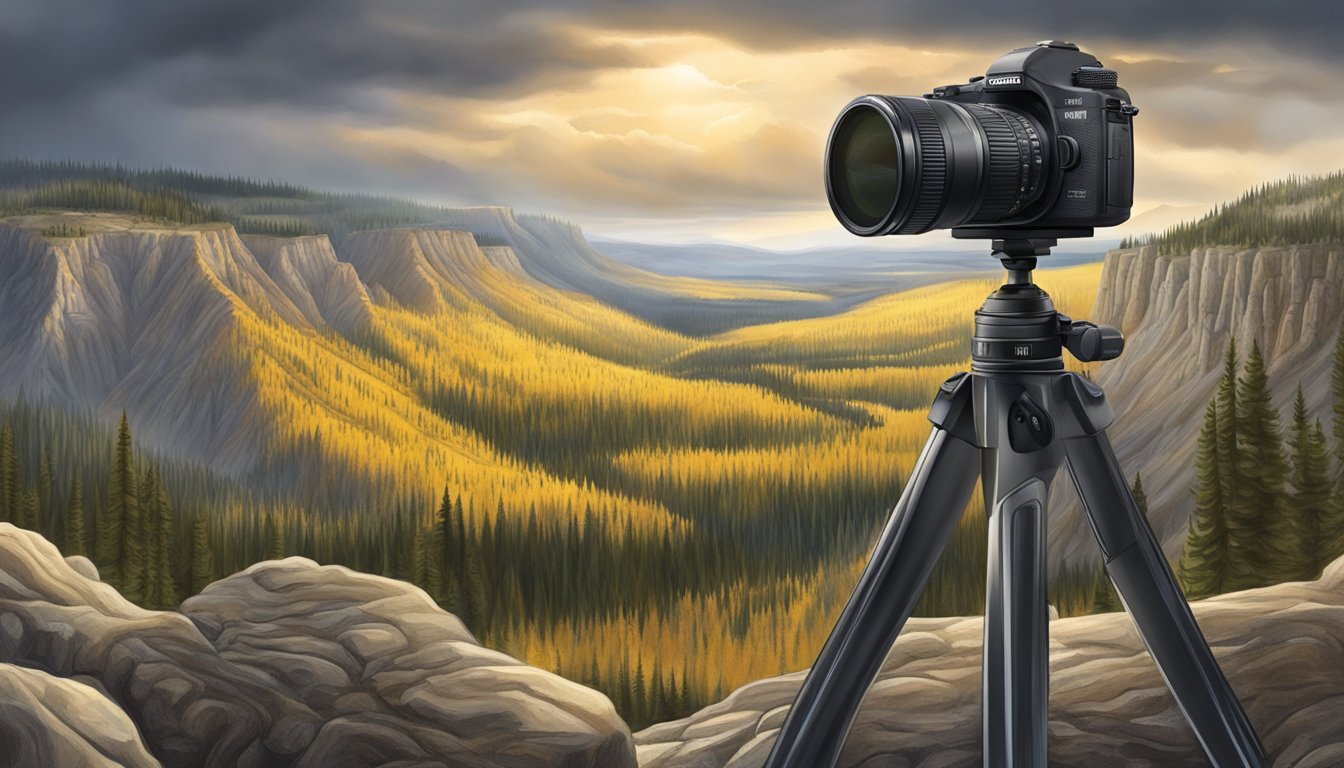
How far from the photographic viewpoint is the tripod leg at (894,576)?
157cm

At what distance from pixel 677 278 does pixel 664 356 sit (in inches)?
7.4

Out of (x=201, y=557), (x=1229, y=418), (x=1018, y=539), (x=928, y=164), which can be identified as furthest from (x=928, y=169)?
(x=201, y=557)

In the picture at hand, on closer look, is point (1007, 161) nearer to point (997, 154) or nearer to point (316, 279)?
point (997, 154)

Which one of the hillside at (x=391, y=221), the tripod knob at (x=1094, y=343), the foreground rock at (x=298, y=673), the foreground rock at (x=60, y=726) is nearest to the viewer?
the tripod knob at (x=1094, y=343)

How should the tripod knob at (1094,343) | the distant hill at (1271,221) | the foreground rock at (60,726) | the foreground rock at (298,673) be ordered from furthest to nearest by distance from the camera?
the distant hill at (1271,221), the foreground rock at (298,673), the foreground rock at (60,726), the tripod knob at (1094,343)

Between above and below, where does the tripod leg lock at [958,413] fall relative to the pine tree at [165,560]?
above

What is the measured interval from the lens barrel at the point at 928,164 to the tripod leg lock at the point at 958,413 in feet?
0.75

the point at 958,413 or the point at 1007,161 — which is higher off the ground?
the point at 1007,161

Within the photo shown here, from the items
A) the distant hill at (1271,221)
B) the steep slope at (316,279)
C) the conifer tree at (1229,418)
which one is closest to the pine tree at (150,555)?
the steep slope at (316,279)

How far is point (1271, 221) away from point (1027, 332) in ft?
5.31

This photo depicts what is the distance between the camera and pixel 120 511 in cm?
257

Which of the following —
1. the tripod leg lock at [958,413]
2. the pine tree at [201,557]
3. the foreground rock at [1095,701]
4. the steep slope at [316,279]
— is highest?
the steep slope at [316,279]

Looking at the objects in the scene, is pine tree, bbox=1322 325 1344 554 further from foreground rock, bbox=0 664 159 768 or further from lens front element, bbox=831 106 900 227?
foreground rock, bbox=0 664 159 768

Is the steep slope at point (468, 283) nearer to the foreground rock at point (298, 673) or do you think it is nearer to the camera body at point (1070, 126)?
the foreground rock at point (298, 673)
